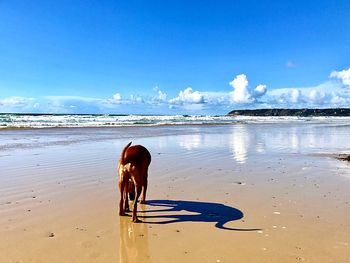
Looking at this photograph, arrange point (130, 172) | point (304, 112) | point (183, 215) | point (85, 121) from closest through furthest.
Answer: point (130, 172), point (183, 215), point (85, 121), point (304, 112)

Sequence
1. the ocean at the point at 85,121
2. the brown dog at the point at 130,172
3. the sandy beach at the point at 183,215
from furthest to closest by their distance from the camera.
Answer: the ocean at the point at 85,121
the brown dog at the point at 130,172
the sandy beach at the point at 183,215

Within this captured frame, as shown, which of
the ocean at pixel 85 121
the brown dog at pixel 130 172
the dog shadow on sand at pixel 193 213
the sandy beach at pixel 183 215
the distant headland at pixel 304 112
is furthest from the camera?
the distant headland at pixel 304 112

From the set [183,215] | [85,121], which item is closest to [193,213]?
[183,215]

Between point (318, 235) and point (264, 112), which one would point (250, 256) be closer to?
point (318, 235)

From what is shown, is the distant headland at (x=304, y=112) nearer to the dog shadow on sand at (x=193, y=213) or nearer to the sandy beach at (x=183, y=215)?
the sandy beach at (x=183, y=215)

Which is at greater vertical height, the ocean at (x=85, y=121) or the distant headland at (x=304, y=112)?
the distant headland at (x=304, y=112)

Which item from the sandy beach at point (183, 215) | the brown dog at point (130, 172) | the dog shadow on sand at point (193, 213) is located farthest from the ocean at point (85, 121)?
the brown dog at point (130, 172)

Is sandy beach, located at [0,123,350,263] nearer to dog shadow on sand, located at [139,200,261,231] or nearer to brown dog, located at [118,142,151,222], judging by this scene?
dog shadow on sand, located at [139,200,261,231]

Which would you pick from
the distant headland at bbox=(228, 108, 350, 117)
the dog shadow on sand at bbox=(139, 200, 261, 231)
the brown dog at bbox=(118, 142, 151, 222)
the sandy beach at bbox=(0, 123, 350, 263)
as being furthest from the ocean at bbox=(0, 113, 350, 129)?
the distant headland at bbox=(228, 108, 350, 117)

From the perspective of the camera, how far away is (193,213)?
5844mm

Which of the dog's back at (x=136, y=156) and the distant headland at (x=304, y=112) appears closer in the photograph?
the dog's back at (x=136, y=156)

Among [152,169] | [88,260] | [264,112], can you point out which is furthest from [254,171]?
[264,112]

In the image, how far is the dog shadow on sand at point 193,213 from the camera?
5461mm

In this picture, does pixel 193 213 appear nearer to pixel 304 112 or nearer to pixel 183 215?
pixel 183 215
